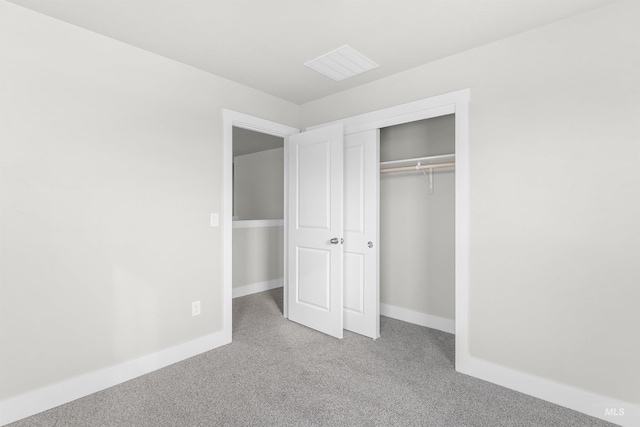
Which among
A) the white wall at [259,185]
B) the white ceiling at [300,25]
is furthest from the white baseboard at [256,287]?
the white ceiling at [300,25]

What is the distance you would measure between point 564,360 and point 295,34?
9.11 ft

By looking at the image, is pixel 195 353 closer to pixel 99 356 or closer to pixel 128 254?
pixel 99 356

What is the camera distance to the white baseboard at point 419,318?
3.26m

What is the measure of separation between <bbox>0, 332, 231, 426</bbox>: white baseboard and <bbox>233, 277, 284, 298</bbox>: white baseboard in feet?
5.98

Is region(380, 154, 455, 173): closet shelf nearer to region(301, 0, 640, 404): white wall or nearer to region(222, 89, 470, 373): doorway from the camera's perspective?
region(222, 89, 470, 373): doorway

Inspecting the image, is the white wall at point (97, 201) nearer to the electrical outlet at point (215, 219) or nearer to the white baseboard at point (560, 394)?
the electrical outlet at point (215, 219)

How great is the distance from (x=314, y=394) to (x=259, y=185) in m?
4.73

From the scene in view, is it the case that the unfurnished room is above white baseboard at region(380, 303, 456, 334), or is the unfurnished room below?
above

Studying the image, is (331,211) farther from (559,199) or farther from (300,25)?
(559,199)

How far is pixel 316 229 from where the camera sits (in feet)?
10.9

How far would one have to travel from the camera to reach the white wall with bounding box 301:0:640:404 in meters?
1.88

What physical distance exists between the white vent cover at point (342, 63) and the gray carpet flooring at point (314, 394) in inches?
95.7

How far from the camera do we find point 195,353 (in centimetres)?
276

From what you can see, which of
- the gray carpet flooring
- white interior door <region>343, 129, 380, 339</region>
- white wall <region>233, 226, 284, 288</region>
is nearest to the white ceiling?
white interior door <region>343, 129, 380, 339</region>
